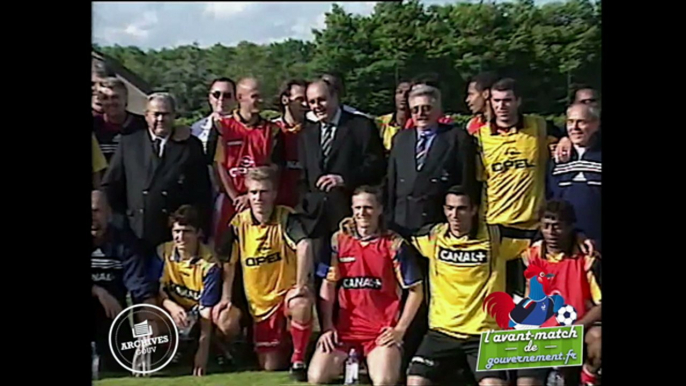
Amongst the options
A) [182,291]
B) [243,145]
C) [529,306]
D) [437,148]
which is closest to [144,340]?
[182,291]

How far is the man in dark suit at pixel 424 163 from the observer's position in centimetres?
412

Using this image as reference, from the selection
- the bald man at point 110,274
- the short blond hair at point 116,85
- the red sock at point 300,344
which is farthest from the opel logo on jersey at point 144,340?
the short blond hair at point 116,85

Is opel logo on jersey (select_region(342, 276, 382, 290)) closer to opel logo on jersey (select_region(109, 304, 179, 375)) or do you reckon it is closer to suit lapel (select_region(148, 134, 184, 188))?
opel logo on jersey (select_region(109, 304, 179, 375))

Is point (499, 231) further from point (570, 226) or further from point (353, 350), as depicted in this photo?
point (353, 350)

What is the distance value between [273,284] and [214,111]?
0.65m

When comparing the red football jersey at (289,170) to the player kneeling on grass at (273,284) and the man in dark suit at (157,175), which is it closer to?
the player kneeling on grass at (273,284)

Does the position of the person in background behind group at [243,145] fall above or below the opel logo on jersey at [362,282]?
above

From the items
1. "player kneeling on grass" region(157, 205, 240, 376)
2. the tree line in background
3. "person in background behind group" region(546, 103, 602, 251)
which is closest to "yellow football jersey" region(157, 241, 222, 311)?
"player kneeling on grass" region(157, 205, 240, 376)

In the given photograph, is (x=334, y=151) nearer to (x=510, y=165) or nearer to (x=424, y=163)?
(x=424, y=163)

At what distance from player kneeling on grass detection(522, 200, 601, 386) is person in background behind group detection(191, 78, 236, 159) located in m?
1.17

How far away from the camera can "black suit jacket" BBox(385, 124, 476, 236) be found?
4.12 m

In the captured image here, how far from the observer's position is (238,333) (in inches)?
164
